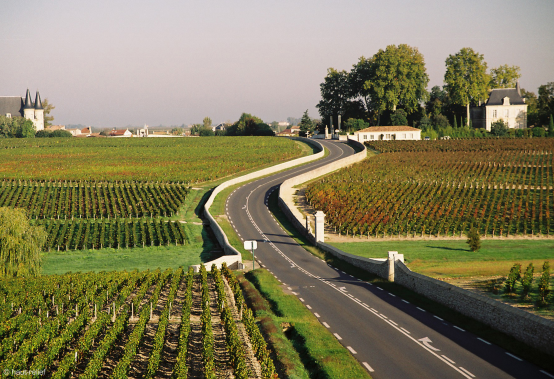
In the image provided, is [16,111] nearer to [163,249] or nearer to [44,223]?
[44,223]

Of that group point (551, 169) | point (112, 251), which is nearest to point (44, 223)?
point (112, 251)

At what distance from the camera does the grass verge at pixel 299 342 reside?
1786 centimetres

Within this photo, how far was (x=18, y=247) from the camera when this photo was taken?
36219 mm

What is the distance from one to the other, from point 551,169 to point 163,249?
5525 centimetres

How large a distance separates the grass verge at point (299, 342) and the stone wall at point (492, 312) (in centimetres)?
593

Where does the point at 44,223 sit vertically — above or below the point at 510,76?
below

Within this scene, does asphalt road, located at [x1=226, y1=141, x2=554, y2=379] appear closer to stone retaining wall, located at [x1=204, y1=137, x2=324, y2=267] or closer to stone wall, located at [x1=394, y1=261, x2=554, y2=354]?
stone wall, located at [x1=394, y1=261, x2=554, y2=354]

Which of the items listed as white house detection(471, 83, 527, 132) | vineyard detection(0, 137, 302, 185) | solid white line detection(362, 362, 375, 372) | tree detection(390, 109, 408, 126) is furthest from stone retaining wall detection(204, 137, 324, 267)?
white house detection(471, 83, 527, 132)

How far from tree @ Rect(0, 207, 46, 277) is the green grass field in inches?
862

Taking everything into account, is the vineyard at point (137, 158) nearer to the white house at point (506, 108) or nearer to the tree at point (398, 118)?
the tree at point (398, 118)

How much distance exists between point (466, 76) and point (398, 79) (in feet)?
50.4

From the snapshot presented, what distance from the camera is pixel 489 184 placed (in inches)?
2569

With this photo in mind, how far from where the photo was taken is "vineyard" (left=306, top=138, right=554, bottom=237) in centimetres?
4781

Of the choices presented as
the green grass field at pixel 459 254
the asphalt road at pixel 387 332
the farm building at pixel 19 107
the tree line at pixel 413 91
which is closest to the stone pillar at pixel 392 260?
Result: the asphalt road at pixel 387 332
